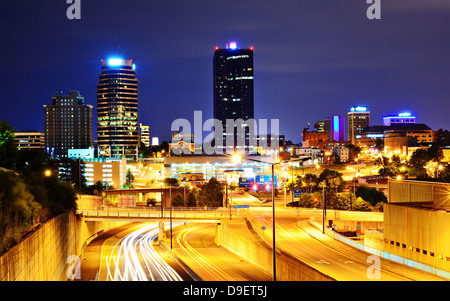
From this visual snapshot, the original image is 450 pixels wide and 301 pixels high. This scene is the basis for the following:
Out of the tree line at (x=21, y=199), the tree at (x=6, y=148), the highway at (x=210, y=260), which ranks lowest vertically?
the highway at (x=210, y=260)

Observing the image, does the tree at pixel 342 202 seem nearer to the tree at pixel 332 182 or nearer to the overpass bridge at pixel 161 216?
the tree at pixel 332 182

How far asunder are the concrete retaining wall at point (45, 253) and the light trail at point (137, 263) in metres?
4.23

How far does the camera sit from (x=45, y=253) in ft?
104

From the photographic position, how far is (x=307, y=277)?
3052cm

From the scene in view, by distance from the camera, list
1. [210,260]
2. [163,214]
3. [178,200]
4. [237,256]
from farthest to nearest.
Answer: [178,200]
[163,214]
[237,256]
[210,260]

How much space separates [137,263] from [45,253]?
20888mm

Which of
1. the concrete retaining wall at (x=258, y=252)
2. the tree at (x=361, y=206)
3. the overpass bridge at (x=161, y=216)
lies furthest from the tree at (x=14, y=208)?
the tree at (x=361, y=206)

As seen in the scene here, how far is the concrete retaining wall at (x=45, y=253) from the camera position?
888 inches

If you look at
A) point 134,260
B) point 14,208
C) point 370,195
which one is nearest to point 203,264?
point 134,260

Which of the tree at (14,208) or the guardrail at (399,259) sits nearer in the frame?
the tree at (14,208)

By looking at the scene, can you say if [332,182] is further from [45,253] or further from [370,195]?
[45,253]

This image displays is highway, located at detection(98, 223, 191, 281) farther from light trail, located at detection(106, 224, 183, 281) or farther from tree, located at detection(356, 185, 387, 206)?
tree, located at detection(356, 185, 387, 206)
